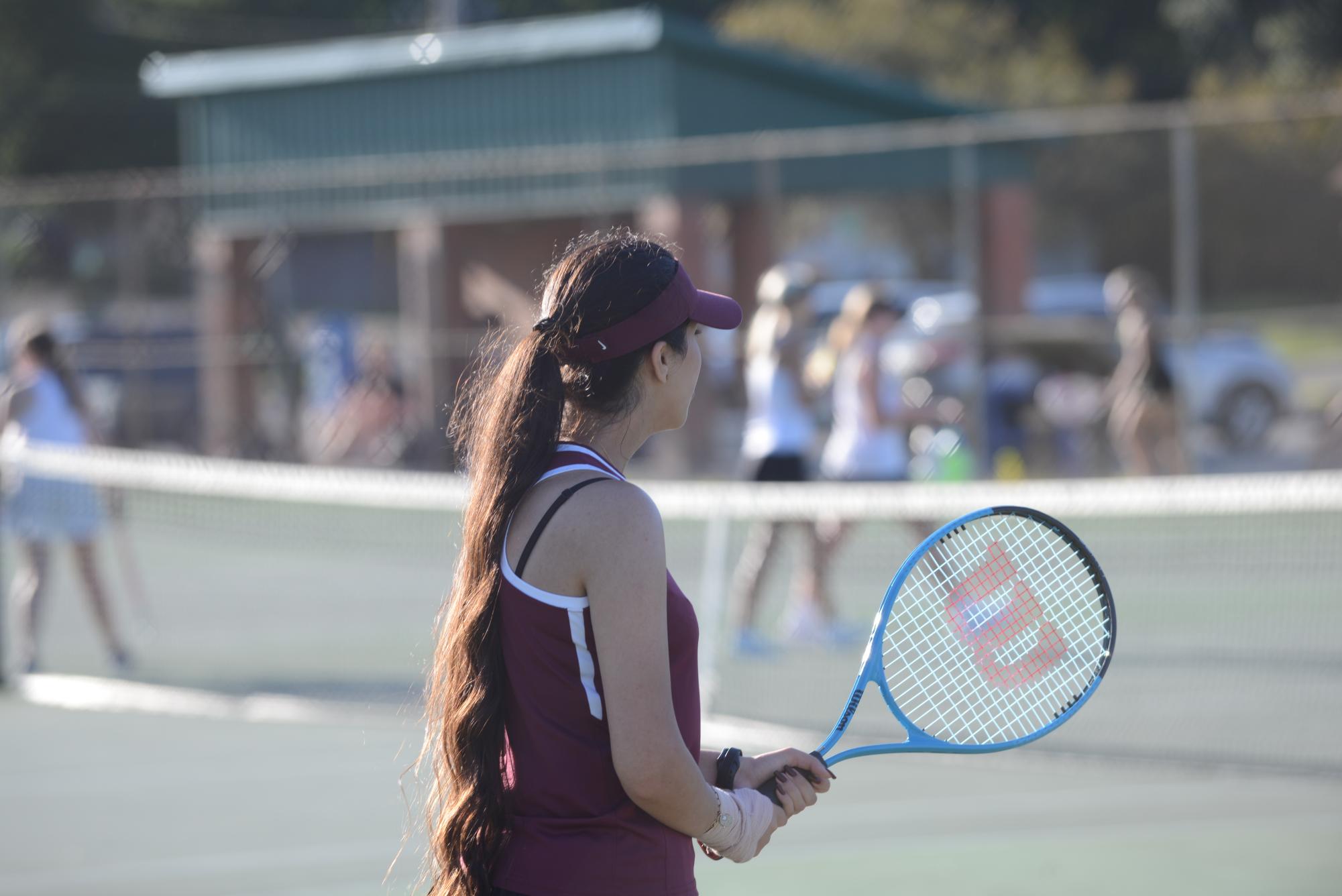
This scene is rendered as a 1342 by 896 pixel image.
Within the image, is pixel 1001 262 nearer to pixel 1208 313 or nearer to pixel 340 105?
pixel 340 105

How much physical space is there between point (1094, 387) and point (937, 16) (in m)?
15.3

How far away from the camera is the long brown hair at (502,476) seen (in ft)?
8.14

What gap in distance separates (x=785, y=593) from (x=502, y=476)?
7830 mm

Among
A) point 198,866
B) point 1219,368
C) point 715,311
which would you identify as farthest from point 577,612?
point 1219,368

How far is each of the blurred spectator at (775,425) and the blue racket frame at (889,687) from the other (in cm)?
522

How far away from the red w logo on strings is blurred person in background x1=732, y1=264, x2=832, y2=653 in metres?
5.03

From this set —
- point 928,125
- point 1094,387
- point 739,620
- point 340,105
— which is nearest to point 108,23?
point 340,105

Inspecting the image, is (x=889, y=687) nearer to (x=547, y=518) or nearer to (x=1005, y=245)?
(x=547, y=518)

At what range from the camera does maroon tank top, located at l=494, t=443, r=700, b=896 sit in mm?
2412

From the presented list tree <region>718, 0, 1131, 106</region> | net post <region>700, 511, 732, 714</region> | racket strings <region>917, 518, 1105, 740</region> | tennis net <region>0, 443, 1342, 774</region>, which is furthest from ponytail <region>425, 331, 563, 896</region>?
tree <region>718, 0, 1131, 106</region>

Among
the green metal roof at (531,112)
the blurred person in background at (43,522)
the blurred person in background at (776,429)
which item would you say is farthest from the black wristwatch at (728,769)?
the green metal roof at (531,112)

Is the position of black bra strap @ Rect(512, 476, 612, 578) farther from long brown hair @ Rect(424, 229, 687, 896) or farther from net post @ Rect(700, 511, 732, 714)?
net post @ Rect(700, 511, 732, 714)

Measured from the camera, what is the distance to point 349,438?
17047mm

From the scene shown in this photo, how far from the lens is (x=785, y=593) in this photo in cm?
1024
